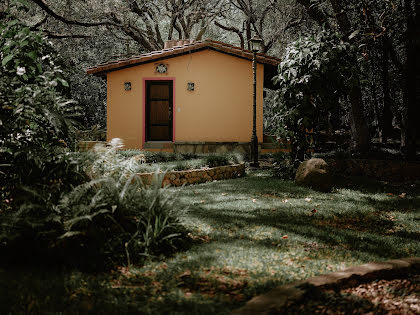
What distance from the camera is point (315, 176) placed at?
798cm

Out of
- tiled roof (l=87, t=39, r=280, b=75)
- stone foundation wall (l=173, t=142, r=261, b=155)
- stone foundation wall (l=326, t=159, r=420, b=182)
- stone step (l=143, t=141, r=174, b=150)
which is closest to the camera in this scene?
stone foundation wall (l=326, t=159, r=420, b=182)

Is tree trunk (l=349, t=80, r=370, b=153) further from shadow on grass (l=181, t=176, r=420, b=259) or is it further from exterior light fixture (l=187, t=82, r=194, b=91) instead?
exterior light fixture (l=187, t=82, r=194, b=91)

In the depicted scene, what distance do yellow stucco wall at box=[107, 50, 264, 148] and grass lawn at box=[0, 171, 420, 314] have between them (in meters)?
6.12

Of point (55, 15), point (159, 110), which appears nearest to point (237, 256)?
point (159, 110)

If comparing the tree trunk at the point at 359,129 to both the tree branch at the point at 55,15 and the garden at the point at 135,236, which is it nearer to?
the garden at the point at 135,236

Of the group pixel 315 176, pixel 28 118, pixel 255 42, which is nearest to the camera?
pixel 28 118

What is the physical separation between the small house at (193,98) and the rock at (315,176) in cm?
485

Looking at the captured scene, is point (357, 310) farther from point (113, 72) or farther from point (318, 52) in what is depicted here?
point (113, 72)

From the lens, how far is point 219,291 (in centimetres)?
310

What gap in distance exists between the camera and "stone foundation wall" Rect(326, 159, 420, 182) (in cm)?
1012

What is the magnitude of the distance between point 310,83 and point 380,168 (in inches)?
140

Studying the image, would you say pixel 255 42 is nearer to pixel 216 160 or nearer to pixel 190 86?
pixel 190 86

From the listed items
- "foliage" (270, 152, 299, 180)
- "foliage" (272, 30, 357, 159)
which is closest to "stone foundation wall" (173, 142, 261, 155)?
"foliage" (270, 152, 299, 180)

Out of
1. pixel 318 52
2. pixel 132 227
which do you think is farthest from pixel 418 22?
pixel 132 227
